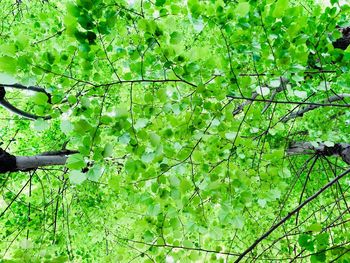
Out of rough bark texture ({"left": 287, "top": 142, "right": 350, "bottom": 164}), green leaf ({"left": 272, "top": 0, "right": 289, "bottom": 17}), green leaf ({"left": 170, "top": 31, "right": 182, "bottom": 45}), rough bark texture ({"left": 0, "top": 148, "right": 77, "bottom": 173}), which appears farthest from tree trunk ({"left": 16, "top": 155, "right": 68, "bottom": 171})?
rough bark texture ({"left": 287, "top": 142, "right": 350, "bottom": 164})

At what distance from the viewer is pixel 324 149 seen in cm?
464

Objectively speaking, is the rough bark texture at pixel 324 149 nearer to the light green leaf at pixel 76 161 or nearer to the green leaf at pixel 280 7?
the green leaf at pixel 280 7

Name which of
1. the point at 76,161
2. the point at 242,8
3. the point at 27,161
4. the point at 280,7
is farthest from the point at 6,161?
the point at 280,7

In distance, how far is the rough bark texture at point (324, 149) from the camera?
171 inches

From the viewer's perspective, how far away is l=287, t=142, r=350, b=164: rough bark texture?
171 inches

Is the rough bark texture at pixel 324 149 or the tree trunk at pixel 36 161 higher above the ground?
the rough bark texture at pixel 324 149

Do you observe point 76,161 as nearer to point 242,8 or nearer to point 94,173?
point 94,173

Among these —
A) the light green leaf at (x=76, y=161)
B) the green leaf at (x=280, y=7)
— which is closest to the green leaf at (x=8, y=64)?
the light green leaf at (x=76, y=161)

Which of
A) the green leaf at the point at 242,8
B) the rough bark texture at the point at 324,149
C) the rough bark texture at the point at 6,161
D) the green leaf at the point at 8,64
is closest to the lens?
the green leaf at the point at 8,64

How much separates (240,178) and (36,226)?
2.97 metres

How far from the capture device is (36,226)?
4.09 m

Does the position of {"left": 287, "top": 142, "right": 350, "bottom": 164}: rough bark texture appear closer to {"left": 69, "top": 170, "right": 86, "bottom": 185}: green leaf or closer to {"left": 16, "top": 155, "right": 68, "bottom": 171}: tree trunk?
{"left": 16, "top": 155, "right": 68, "bottom": 171}: tree trunk

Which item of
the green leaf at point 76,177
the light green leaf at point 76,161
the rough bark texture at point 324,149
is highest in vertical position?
the rough bark texture at point 324,149

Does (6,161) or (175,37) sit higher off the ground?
(6,161)
